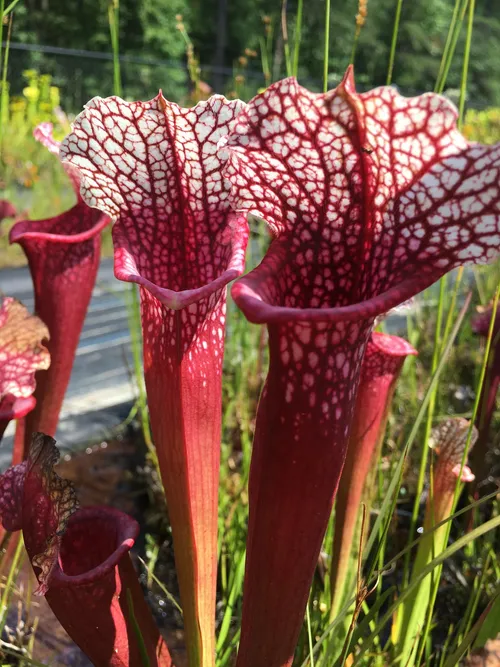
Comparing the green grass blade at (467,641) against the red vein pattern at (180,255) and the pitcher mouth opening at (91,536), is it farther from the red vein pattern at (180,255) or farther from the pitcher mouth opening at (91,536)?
the pitcher mouth opening at (91,536)

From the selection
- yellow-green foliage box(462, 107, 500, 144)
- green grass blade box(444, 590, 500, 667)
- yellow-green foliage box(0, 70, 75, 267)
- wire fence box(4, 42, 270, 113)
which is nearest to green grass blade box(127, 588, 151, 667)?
green grass blade box(444, 590, 500, 667)

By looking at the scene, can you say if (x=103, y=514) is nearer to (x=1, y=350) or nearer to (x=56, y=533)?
(x=56, y=533)

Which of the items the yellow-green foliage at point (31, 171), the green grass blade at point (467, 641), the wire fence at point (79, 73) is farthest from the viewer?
the wire fence at point (79, 73)

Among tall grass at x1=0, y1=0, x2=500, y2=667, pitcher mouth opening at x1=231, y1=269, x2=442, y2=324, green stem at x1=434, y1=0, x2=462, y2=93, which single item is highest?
green stem at x1=434, y1=0, x2=462, y2=93

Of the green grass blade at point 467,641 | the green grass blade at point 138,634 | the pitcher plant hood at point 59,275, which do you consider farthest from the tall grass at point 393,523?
the pitcher plant hood at point 59,275

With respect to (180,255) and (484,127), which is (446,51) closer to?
(180,255)

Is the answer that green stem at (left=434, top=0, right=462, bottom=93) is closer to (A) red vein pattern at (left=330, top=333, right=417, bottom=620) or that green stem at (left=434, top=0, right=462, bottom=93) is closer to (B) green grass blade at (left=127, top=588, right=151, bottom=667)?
(A) red vein pattern at (left=330, top=333, right=417, bottom=620)

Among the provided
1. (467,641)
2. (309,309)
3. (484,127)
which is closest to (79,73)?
(484,127)

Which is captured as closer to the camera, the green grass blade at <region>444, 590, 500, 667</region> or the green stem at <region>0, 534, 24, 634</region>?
the green grass blade at <region>444, 590, 500, 667</region>
